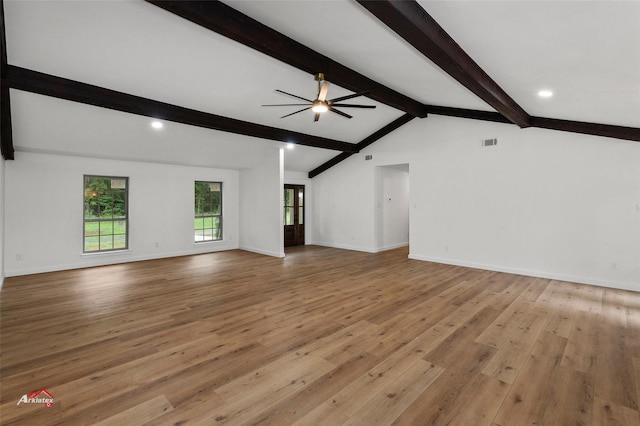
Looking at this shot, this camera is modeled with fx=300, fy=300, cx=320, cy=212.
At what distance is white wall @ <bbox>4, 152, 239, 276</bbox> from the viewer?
5.64m

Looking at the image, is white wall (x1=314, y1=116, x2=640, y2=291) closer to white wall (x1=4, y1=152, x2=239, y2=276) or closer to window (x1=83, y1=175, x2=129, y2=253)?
white wall (x1=4, y1=152, x2=239, y2=276)

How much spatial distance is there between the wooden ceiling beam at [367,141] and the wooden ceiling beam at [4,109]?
22.1 feet

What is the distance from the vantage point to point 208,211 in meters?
8.51

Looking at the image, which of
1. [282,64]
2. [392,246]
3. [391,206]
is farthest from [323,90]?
[392,246]

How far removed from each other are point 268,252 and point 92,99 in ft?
16.1

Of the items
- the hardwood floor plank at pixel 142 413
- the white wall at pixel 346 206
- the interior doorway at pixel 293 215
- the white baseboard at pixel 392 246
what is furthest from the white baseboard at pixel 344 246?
the hardwood floor plank at pixel 142 413

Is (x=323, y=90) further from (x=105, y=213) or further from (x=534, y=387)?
(x=105, y=213)

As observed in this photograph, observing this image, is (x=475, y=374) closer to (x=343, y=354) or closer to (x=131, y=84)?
(x=343, y=354)

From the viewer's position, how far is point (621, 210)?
4824 millimetres

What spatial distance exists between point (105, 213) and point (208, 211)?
2.43 metres

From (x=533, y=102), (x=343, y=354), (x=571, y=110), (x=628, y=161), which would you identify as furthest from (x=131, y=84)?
(x=628, y=161)

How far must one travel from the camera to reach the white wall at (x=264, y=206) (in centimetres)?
757

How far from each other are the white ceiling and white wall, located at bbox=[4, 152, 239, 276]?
0.64 meters

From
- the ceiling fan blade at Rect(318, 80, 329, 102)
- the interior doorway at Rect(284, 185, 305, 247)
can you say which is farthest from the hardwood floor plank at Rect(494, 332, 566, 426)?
the interior doorway at Rect(284, 185, 305, 247)
